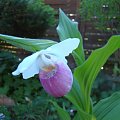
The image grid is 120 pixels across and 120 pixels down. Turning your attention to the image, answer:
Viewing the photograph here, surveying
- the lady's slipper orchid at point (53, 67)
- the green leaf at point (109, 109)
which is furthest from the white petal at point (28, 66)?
the green leaf at point (109, 109)

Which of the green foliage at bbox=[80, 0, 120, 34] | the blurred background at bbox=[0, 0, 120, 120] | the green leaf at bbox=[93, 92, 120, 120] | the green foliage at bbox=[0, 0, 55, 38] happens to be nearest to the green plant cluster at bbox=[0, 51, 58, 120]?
the blurred background at bbox=[0, 0, 120, 120]

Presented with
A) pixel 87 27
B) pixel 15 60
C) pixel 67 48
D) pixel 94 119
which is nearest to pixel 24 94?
pixel 15 60

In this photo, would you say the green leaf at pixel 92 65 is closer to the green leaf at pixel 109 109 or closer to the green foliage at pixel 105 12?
the green leaf at pixel 109 109

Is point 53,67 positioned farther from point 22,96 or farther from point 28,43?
point 22,96

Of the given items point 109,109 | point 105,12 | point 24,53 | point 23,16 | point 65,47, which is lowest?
point 24,53

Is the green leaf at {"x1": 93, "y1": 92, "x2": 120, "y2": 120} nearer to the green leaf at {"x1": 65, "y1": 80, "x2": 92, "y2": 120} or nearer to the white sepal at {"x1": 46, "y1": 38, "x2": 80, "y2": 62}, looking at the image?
the green leaf at {"x1": 65, "y1": 80, "x2": 92, "y2": 120}

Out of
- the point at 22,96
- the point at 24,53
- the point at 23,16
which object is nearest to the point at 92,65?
the point at 22,96

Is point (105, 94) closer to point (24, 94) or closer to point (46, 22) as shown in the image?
point (24, 94)
